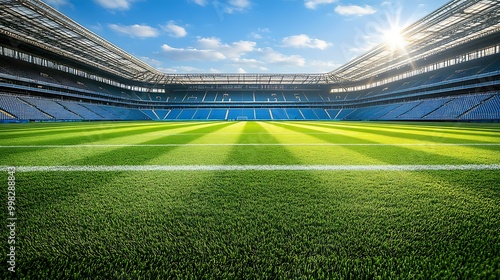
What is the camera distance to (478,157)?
4.02m

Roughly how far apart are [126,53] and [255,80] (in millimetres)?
27172

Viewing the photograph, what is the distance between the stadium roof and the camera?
18844mm

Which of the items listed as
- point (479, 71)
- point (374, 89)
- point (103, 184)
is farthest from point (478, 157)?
point (374, 89)

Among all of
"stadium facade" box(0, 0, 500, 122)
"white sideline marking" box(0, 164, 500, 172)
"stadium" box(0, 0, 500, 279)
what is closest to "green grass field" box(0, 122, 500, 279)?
"stadium" box(0, 0, 500, 279)

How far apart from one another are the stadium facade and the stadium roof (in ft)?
0.37

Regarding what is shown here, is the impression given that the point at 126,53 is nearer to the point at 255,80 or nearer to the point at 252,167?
the point at 255,80

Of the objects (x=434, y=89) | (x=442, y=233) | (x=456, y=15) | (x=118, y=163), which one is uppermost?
(x=456, y=15)

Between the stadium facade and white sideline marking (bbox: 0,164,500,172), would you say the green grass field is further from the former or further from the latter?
the stadium facade

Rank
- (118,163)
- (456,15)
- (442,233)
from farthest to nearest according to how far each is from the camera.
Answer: (456,15) < (118,163) < (442,233)

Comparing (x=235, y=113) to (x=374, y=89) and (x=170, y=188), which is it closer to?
(x=374, y=89)

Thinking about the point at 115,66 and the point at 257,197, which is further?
the point at 115,66

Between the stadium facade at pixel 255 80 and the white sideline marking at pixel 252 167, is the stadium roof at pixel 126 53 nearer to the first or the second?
the stadium facade at pixel 255 80

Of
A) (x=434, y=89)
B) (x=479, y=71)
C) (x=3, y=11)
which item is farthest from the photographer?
(x=434, y=89)

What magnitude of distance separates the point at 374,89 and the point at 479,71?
22.9 meters
